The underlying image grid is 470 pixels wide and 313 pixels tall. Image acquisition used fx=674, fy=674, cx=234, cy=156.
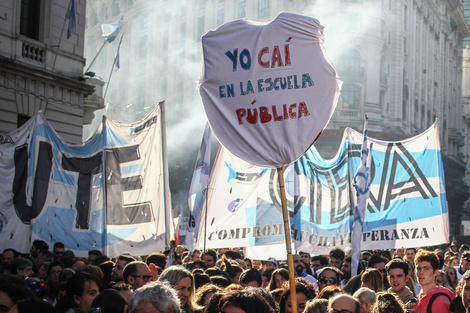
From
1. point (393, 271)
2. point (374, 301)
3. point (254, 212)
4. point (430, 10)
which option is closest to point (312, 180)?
point (254, 212)

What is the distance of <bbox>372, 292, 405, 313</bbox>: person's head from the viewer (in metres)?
5.11

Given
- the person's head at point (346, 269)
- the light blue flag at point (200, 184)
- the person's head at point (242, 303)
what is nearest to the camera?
the person's head at point (242, 303)

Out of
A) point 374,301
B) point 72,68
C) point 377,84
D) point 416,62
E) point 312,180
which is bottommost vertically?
point 374,301

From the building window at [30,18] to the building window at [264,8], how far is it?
105 ft

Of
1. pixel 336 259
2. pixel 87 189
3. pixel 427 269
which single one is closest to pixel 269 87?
pixel 427 269

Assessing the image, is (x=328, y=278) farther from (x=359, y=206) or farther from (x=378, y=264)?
(x=359, y=206)

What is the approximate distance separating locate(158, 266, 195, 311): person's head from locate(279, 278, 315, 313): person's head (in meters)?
0.77

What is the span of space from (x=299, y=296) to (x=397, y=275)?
122 centimetres

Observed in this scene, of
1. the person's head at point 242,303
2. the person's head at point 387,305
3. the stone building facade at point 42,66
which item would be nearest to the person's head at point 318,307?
the person's head at point 387,305

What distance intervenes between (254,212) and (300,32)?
6.53m

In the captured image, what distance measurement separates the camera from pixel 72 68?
19531 mm

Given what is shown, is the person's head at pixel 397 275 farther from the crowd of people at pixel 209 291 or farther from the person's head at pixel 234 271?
the person's head at pixel 234 271

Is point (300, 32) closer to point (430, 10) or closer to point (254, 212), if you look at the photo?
point (254, 212)

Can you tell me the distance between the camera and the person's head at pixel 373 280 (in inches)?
280
